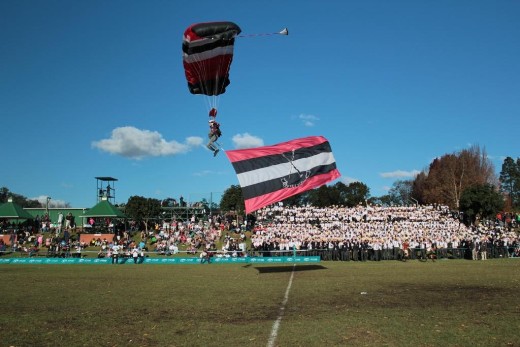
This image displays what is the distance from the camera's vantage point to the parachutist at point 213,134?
53.2 feet

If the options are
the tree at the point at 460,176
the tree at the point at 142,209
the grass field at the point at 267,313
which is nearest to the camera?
the grass field at the point at 267,313

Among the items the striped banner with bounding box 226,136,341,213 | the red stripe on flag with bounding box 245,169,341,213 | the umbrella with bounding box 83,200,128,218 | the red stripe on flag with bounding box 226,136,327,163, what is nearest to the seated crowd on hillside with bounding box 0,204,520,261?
the umbrella with bounding box 83,200,128,218

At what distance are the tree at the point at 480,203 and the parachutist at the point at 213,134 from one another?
44.6 m

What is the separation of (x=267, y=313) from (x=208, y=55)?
10.1m

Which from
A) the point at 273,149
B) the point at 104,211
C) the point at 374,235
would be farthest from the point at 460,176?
the point at 273,149

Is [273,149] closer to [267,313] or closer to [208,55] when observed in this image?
[208,55]

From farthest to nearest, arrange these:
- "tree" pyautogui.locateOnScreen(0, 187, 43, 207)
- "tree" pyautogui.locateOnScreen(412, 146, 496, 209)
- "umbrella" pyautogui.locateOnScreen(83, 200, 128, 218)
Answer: "tree" pyautogui.locateOnScreen(0, 187, 43, 207) → "tree" pyautogui.locateOnScreen(412, 146, 496, 209) → "umbrella" pyautogui.locateOnScreen(83, 200, 128, 218)

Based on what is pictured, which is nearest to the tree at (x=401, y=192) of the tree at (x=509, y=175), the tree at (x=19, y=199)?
the tree at (x=509, y=175)

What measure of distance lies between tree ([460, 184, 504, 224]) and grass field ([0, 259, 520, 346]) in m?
37.8

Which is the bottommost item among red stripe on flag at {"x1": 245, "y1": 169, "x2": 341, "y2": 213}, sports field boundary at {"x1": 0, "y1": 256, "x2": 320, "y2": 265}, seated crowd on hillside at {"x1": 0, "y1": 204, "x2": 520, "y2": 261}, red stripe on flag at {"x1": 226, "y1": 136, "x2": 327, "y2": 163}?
sports field boundary at {"x1": 0, "y1": 256, "x2": 320, "y2": 265}

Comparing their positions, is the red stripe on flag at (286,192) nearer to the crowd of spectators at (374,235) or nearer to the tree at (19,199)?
the crowd of spectators at (374,235)

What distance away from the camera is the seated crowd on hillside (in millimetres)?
32188

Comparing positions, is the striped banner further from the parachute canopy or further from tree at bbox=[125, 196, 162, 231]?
tree at bbox=[125, 196, 162, 231]

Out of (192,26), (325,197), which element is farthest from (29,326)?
(325,197)
